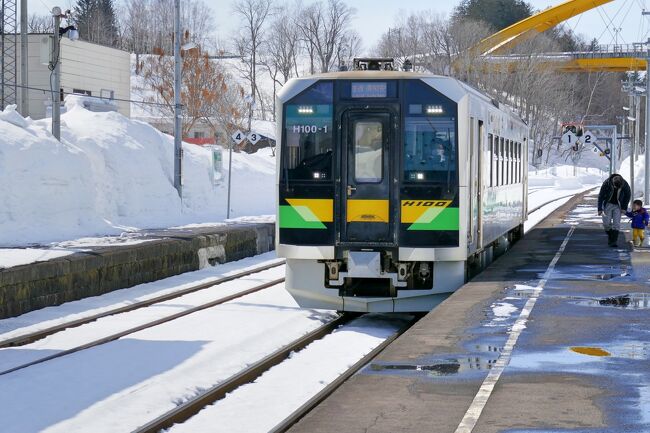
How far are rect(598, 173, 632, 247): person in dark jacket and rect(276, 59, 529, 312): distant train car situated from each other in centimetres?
886

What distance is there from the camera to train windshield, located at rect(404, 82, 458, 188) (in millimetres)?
14234

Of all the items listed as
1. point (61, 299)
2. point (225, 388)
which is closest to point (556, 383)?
point (225, 388)

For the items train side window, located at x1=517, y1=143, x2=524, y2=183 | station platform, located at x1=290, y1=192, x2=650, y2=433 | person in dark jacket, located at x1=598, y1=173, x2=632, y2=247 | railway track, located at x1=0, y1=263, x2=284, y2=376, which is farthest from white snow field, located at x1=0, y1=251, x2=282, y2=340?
person in dark jacket, located at x1=598, y1=173, x2=632, y2=247

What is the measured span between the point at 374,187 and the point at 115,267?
5.62 m

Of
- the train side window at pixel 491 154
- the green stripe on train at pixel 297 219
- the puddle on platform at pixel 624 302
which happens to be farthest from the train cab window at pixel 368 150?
the train side window at pixel 491 154

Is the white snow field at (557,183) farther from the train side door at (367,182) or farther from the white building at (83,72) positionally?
the train side door at (367,182)

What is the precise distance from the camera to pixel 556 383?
346 inches

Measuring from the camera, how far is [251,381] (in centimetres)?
1083

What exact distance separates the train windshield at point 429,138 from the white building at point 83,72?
36.6m

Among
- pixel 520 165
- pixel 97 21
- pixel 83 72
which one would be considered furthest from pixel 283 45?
pixel 520 165

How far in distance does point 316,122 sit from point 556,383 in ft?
21.0

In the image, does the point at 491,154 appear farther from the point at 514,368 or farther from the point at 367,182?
the point at 514,368

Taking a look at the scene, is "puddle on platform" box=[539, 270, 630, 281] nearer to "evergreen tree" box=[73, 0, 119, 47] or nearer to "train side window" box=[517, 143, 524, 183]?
"train side window" box=[517, 143, 524, 183]

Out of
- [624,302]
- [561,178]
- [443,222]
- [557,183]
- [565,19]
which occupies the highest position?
[565,19]
